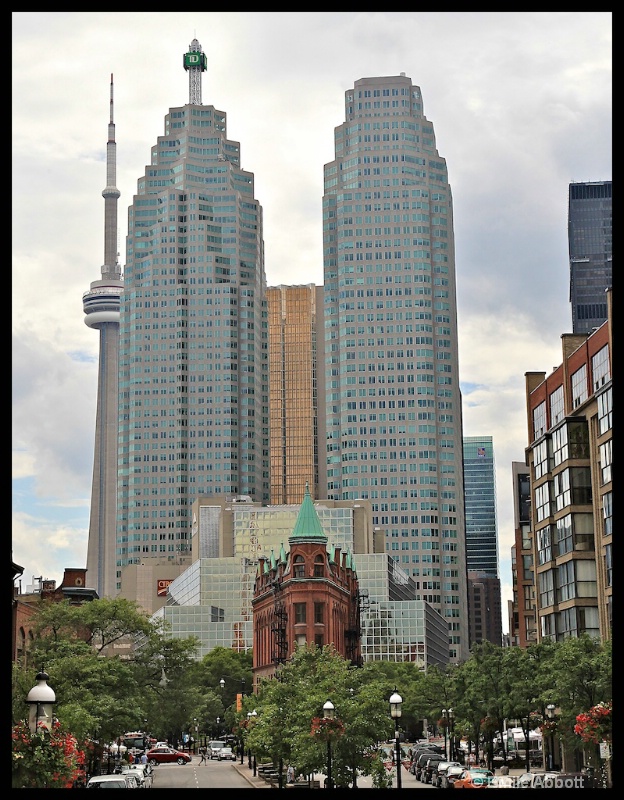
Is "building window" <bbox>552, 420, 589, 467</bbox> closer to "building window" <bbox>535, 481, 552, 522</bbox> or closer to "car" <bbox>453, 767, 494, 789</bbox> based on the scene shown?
"building window" <bbox>535, 481, 552, 522</bbox>

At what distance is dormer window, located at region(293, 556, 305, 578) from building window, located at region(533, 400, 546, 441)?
4744 cm

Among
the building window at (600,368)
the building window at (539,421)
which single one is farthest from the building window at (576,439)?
→ the building window at (539,421)

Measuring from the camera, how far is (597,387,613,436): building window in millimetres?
84250

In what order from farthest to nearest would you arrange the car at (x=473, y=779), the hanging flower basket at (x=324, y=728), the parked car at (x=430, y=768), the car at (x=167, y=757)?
the car at (x=167, y=757), the parked car at (x=430, y=768), the car at (x=473, y=779), the hanging flower basket at (x=324, y=728)

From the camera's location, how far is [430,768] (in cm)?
8406

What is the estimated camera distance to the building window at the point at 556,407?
99.1 m

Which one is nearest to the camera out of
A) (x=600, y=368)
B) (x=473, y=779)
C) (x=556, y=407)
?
(x=473, y=779)

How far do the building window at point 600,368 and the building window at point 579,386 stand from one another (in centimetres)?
245

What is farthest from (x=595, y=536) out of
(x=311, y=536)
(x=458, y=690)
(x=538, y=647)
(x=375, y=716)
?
(x=311, y=536)

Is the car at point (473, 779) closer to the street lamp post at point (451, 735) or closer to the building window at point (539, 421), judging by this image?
the building window at point (539, 421)

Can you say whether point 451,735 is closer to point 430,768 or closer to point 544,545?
point 544,545

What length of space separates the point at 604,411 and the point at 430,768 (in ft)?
91.8

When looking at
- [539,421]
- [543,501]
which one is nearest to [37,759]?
[543,501]
